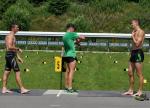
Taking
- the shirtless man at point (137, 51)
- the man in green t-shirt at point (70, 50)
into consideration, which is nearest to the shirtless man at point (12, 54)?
the man in green t-shirt at point (70, 50)

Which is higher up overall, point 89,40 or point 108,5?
point 108,5

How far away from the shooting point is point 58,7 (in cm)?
5716

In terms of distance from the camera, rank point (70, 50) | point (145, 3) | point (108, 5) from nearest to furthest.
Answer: point (70, 50) → point (108, 5) → point (145, 3)

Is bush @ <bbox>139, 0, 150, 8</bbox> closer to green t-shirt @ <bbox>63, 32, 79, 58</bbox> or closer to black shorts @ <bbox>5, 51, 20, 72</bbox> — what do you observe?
green t-shirt @ <bbox>63, 32, 79, 58</bbox>

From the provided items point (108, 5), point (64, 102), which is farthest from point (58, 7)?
point (64, 102)

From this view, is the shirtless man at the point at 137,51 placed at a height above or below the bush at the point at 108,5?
below

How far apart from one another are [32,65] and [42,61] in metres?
1.83

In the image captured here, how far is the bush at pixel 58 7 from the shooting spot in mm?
57062

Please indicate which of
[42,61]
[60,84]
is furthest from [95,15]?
[60,84]

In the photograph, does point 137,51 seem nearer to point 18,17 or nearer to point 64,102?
point 64,102

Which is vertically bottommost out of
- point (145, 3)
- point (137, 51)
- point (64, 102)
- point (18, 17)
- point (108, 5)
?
point (64, 102)

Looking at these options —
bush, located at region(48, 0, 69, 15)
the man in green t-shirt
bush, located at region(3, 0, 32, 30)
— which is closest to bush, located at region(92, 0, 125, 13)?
bush, located at region(48, 0, 69, 15)

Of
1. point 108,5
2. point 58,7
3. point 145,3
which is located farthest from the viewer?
point 145,3

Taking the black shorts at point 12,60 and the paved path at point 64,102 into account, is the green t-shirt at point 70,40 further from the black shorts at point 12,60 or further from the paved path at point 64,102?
the black shorts at point 12,60
